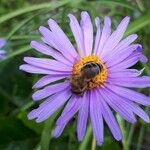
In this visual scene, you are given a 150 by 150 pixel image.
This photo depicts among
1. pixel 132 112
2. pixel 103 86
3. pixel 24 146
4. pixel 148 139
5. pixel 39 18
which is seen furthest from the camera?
pixel 148 139

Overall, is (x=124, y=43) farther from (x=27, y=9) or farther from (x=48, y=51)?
(x=27, y=9)

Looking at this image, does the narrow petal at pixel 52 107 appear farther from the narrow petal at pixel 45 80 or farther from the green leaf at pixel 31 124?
the green leaf at pixel 31 124

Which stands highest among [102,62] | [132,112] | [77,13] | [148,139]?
[77,13]

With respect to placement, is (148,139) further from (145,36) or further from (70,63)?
(70,63)

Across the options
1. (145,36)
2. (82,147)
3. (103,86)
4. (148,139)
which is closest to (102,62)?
(103,86)

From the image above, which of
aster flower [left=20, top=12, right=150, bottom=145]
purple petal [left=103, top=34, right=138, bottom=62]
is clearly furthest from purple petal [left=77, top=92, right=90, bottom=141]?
purple petal [left=103, top=34, right=138, bottom=62]

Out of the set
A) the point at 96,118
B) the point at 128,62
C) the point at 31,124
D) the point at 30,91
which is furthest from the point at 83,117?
the point at 30,91

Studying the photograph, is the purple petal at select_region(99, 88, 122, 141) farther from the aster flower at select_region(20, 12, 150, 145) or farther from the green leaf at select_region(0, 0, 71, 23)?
the green leaf at select_region(0, 0, 71, 23)
